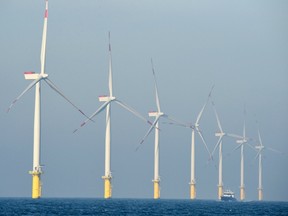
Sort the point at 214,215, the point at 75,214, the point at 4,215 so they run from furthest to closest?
1. the point at 214,215
2. the point at 75,214
3. the point at 4,215

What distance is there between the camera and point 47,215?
145 metres

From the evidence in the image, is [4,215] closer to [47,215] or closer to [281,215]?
[47,215]

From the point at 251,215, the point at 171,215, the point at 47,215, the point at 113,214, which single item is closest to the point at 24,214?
the point at 47,215

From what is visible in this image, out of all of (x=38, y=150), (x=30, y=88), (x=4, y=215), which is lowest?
(x=4, y=215)

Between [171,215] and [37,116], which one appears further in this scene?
[37,116]

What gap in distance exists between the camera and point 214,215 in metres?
167

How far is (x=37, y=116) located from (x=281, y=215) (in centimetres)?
5250

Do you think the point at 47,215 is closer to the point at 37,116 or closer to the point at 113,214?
the point at 113,214

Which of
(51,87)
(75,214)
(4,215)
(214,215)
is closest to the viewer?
(4,215)

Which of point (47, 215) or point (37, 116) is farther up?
point (37, 116)

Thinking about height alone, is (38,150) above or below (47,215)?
above

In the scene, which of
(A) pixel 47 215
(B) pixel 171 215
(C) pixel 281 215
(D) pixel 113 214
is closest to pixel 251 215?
(C) pixel 281 215

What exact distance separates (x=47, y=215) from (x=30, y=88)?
178 feet

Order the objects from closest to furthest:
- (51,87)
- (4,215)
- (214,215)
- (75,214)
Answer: (4,215) < (75,214) < (214,215) < (51,87)
